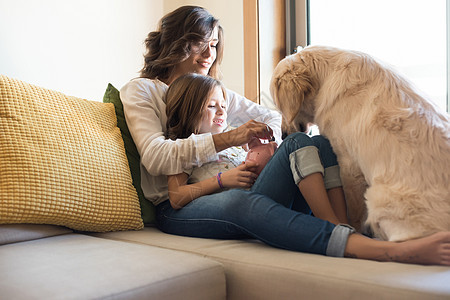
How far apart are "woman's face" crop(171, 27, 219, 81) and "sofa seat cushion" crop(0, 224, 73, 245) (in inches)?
32.7

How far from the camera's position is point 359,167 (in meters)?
1.28

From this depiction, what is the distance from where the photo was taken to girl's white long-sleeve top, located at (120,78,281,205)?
1531 mm

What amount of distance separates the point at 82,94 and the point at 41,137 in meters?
1.19

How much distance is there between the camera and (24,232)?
1.37 metres

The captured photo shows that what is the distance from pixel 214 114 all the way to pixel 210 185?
33 centimetres

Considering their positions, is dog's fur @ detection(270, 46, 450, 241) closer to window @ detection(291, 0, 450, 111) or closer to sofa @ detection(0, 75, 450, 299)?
sofa @ detection(0, 75, 450, 299)

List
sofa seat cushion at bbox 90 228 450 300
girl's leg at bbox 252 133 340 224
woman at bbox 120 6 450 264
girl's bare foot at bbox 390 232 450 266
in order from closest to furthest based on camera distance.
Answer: sofa seat cushion at bbox 90 228 450 300 → girl's bare foot at bbox 390 232 450 266 → woman at bbox 120 6 450 264 → girl's leg at bbox 252 133 340 224

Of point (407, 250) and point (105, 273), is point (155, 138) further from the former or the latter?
point (407, 250)

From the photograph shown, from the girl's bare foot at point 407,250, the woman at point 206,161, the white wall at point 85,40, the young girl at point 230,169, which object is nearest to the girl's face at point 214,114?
the young girl at point 230,169

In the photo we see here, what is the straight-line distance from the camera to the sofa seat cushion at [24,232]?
1.33 m

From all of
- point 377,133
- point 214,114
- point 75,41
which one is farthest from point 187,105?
point 75,41

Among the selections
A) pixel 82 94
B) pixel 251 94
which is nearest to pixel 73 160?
pixel 82 94

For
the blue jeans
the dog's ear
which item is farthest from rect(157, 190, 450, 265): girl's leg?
the dog's ear

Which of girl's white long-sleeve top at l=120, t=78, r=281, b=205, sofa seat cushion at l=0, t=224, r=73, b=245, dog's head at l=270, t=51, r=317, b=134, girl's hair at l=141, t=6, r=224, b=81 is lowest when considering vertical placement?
sofa seat cushion at l=0, t=224, r=73, b=245
